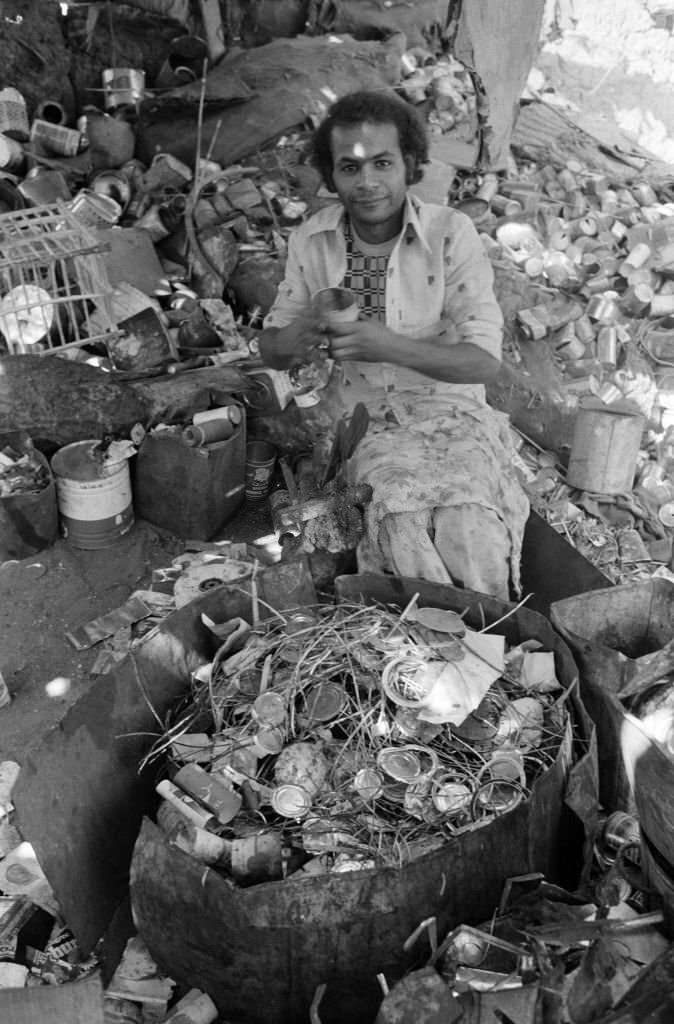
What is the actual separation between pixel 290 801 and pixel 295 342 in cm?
157

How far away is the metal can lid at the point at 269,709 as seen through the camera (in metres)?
2.27

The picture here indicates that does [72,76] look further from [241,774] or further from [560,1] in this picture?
[560,1]

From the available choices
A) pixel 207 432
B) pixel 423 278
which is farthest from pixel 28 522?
pixel 423 278

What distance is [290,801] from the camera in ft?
6.91

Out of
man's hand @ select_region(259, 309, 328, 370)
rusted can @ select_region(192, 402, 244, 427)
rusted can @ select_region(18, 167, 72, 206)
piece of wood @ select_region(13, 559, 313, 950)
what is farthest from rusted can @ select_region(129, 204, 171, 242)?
piece of wood @ select_region(13, 559, 313, 950)

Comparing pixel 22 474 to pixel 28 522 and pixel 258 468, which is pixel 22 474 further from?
pixel 258 468

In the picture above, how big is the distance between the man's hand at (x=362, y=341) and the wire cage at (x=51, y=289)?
167 cm

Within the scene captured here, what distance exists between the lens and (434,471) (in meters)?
2.96

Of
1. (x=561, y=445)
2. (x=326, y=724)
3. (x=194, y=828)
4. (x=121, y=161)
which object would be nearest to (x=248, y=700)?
(x=326, y=724)

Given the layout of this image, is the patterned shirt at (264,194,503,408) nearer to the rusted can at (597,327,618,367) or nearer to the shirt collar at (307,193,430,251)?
the shirt collar at (307,193,430,251)

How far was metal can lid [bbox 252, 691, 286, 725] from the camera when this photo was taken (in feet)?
7.45

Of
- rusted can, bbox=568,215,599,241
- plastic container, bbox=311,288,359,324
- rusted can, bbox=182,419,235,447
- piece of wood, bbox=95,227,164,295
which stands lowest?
rusted can, bbox=182,419,235,447

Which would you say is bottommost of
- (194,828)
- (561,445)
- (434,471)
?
(561,445)

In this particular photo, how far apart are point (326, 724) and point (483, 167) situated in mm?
5962
